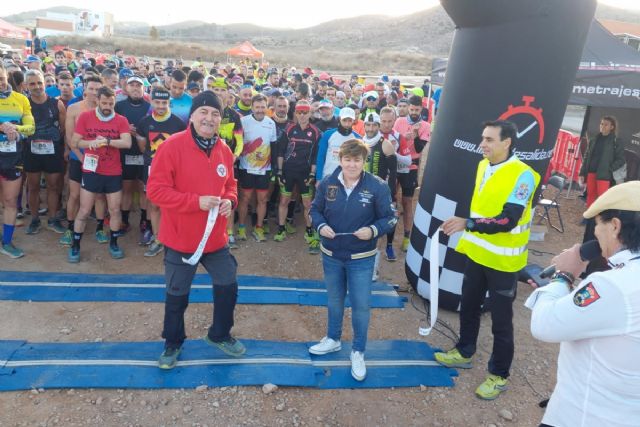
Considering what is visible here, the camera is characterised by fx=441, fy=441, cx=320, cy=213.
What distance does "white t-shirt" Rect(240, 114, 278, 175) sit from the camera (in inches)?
241

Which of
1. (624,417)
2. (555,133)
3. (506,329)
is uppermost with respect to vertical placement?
(555,133)

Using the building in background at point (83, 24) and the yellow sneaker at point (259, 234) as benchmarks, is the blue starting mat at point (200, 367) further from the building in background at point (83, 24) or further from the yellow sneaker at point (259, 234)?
the building in background at point (83, 24)

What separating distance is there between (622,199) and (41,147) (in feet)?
21.2

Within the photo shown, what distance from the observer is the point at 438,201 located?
14.8 feet

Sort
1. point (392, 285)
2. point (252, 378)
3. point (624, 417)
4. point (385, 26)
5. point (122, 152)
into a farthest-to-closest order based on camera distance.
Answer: point (385, 26)
point (122, 152)
point (392, 285)
point (252, 378)
point (624, 417)

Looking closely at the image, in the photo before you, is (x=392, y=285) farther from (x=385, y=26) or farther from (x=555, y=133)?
(x=385, y=26)

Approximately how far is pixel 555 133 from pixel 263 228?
416 centimetres

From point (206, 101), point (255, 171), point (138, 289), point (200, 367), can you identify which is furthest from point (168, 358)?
point (255, 171)

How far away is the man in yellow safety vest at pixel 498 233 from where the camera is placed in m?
3.28

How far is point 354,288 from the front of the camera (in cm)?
359

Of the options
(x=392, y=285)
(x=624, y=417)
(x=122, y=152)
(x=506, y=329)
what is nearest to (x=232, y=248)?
(x=122, y=152)

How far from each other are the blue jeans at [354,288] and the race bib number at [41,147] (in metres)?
4.48

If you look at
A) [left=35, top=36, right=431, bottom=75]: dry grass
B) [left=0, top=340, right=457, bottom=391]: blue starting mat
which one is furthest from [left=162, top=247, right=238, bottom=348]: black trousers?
[left=35, top=36, right=431, bottom=75]: dry grass

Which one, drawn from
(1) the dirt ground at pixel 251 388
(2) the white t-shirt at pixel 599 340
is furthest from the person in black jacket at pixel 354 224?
(2) the white t-shirt at pixel 599 340
